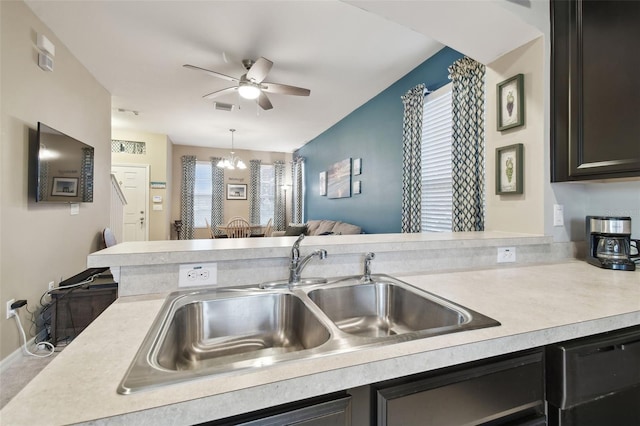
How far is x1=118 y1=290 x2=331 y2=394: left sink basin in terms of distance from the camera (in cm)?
85

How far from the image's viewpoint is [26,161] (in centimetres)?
238

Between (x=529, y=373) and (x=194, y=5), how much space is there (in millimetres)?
3069

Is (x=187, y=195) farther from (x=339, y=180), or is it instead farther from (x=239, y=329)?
(x=239, y=329)

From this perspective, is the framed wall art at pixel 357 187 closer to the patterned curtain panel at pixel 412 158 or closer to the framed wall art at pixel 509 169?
the patterned curtain panel at pixel 412 158

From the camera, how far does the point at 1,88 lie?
2074mm

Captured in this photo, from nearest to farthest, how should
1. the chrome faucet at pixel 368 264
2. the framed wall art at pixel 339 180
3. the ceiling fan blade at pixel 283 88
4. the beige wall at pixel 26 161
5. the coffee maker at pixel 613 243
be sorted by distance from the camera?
the chrome faucet at pixel 368 264, the coffee maker at pixel 613 243, the beige wall at pixel 26 161, the ceiling fan blade at pixel 283 88, the framed wall art at pixel 339 180

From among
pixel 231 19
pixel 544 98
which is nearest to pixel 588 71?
pixel 544 98

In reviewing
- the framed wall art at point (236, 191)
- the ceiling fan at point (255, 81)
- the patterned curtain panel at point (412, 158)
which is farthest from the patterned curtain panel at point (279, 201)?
the patterned curtain panel at point (412, 158)

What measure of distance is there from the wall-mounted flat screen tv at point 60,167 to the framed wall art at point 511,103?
11.8 ft

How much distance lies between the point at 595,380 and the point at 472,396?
17.7 inches

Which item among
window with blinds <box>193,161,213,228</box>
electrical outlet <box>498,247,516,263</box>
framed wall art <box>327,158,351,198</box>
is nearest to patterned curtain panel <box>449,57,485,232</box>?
electrical outlet <box>498,247,516,263</box>

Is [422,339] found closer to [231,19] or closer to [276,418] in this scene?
[276,418]

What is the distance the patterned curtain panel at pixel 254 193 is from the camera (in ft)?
26.0

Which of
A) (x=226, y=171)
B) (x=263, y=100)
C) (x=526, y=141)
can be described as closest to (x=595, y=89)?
(x=526, y=141)
